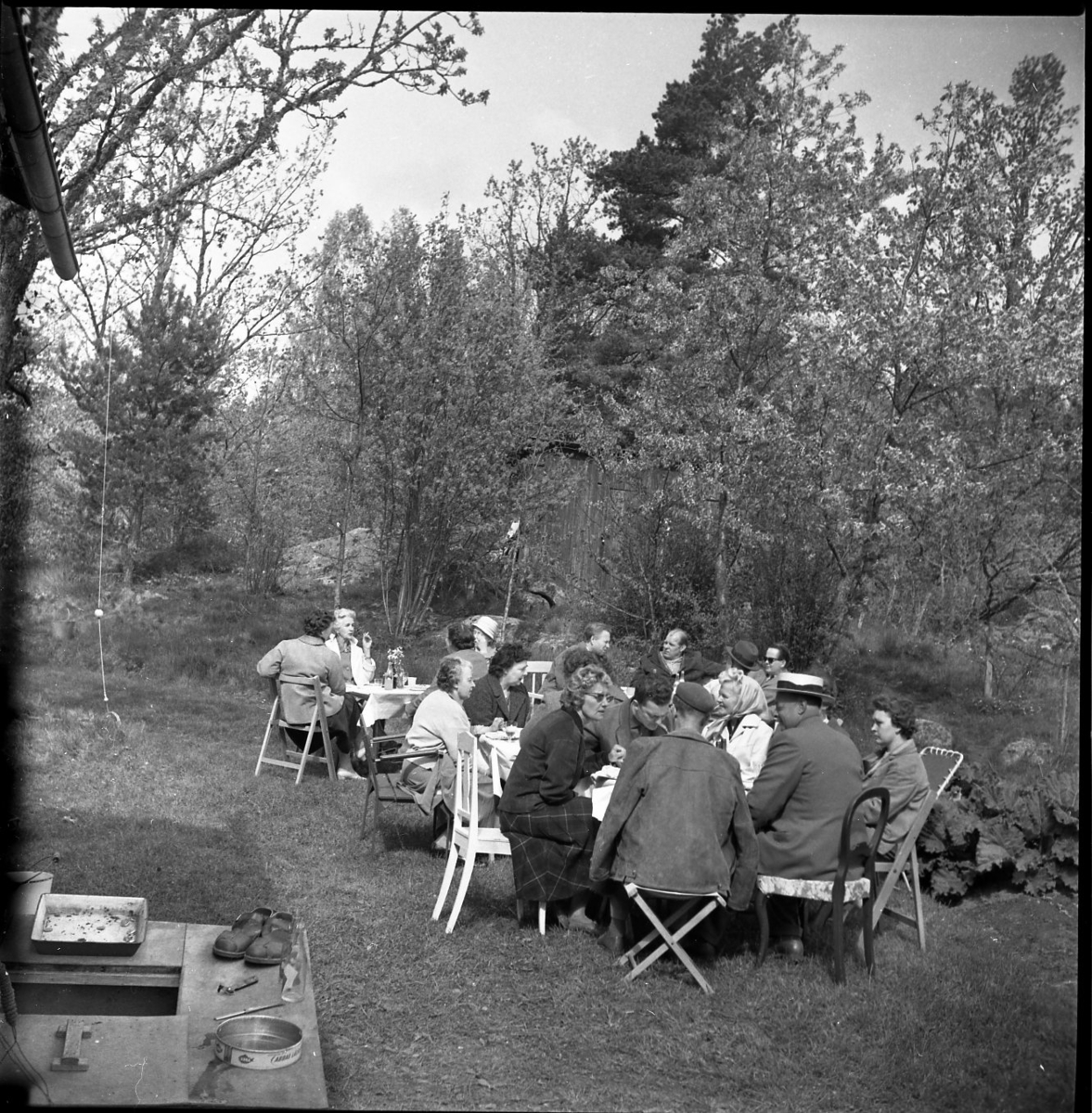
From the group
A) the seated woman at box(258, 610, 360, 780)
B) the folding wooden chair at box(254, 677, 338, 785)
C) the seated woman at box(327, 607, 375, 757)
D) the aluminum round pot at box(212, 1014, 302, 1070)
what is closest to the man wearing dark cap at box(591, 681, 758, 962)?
the aluminum round pot at box(212, 1014, 302, 1070)

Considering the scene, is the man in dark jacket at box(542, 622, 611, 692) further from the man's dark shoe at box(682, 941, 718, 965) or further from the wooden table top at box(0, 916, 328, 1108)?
the wooden table top at box(0, 916, 328, 1108)

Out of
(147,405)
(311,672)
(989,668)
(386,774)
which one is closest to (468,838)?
(386,774)

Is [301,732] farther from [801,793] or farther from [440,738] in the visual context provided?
[801,793]

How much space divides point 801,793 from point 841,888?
459 mm

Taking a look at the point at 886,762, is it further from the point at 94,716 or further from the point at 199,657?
the point at 199,657

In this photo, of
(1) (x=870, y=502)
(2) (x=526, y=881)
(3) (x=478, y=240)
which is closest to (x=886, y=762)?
(2) (x=526, y=881)

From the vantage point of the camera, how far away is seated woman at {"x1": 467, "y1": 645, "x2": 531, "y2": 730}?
25.3ft

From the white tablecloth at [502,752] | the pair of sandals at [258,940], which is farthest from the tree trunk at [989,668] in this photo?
the pair of sandals at [258,940]

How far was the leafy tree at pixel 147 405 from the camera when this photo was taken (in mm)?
18328

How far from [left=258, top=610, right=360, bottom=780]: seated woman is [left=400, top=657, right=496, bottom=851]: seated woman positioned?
1940 mm

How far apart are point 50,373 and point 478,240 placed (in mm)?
7133

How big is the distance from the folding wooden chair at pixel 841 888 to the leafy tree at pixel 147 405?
14934 millimetres

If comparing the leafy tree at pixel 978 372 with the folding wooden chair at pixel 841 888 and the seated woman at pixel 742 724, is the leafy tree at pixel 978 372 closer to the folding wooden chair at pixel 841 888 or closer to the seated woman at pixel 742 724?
the seated woman at pixel 742 724

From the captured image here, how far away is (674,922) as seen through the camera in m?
5.13
